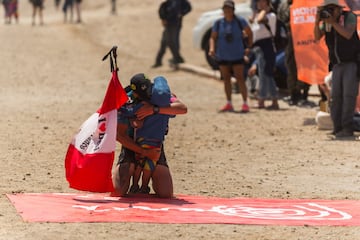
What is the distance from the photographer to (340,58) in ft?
50.7

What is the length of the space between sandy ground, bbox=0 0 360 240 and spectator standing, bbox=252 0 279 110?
0.31m

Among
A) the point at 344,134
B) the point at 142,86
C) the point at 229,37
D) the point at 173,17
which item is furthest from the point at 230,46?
the point at 142,86

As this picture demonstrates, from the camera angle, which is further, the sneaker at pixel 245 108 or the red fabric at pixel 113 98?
the sneaker at pixel 245 108

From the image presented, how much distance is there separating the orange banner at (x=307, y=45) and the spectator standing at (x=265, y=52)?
1164mm

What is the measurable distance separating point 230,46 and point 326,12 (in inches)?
165

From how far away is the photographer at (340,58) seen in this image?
15195 millimetres

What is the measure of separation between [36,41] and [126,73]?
9.62 metres

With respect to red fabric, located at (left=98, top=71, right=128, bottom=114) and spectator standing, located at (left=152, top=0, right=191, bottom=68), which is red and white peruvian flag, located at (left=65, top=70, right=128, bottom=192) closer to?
red fabric, located at (left=98, top=71, right=128, bottom=114)

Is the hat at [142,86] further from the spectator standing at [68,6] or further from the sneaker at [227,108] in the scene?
the spectator standing at [68,6]

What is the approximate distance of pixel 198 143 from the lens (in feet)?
51.0

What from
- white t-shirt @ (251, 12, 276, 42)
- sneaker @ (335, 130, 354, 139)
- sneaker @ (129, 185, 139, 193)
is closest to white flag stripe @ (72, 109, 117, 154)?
sneaker @ (129, 185, 139, 193)

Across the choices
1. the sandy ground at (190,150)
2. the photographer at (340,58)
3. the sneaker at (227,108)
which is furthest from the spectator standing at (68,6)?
the photographer at (340,58)

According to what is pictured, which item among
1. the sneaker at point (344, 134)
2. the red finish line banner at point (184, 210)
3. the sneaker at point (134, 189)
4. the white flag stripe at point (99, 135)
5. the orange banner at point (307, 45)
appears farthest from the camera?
the orange banner at point (307, 45)

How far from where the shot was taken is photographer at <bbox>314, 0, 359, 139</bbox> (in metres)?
15.2
